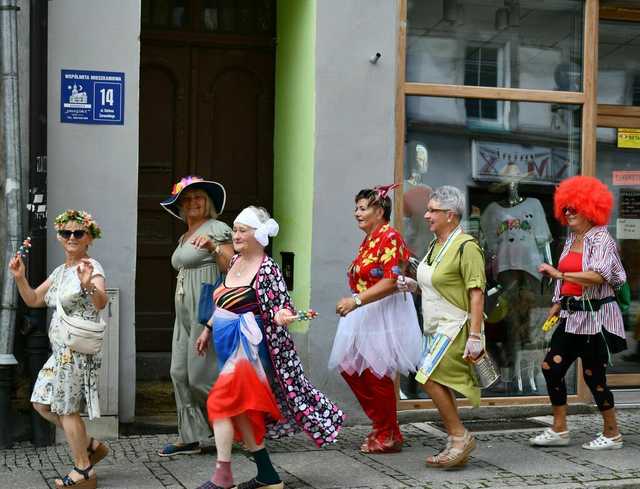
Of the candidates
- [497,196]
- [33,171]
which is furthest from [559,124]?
[33,171]

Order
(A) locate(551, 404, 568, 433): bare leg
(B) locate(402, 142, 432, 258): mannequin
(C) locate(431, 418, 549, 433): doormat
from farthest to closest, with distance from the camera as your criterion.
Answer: (B) locate(402, 142, 432, 258): mannequin < (C) locate(431, 418, 549, 433): doormat < (A) locate(551, 404, 568, 433): bare leg

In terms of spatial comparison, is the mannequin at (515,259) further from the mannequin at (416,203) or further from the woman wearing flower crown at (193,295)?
the woman wearing flower crown at (193,295)

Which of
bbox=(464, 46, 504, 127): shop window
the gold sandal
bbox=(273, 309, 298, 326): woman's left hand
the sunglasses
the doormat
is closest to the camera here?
bbox=(273, 309, 298, 326): woman's left hand

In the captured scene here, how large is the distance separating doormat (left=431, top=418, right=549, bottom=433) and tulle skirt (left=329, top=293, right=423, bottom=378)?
46.2 inches

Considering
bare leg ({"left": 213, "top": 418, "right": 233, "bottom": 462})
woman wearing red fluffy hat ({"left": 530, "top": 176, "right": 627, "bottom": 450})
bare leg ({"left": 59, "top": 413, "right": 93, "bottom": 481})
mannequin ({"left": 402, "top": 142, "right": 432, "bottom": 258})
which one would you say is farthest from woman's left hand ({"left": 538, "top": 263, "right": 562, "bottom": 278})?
bare leg ({"left": 59, "top": 413, "right": 93, "bottom": 481})

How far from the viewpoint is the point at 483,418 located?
8.94m

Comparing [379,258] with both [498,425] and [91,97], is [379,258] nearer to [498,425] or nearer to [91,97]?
[498,425]

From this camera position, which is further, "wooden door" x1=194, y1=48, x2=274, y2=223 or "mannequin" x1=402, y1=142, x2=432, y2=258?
"wooden door" x1=194, y1=48, x2=274, y2=223

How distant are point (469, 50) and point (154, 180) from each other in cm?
291

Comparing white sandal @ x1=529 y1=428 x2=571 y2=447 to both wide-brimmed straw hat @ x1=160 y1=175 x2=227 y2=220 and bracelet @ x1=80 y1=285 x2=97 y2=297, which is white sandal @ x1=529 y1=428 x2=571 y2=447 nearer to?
wide-brimmed straw hat @ x1=160 y1=175 x2=227 y2=220

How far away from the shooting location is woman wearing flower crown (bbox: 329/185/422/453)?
7.45 metres

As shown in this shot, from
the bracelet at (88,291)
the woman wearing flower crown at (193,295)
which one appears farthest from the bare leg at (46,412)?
the woman wearing flower crown at (193,295)

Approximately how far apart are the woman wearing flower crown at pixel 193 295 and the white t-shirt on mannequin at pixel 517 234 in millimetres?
2651

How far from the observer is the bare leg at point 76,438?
257 inches
